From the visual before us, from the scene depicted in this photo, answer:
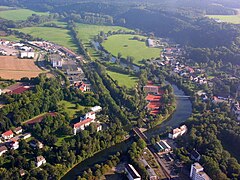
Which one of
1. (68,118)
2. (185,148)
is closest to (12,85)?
(68,118)

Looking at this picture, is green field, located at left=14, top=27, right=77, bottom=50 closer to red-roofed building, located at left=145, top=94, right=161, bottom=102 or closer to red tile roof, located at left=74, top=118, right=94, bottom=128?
red-roofed building, located at left=145, top=94, right=161, bottom=102

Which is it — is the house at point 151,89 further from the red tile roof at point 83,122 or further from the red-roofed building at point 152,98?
the red tile roof at point 83,122

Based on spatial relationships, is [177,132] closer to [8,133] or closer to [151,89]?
[151,89]

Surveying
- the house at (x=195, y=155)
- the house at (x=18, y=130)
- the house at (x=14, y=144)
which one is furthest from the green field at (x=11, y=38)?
the house at (x=195, y=155)

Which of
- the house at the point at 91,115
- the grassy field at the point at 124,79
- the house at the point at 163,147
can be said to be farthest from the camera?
the grassy field at the point at 124,79

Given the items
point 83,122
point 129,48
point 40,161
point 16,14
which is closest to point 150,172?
point 40,161

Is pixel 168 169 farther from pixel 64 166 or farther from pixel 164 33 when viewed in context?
pixel 164 33
